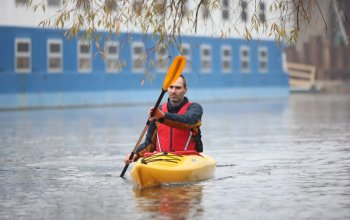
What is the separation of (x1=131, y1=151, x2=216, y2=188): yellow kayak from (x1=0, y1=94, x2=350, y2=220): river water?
0.50ft

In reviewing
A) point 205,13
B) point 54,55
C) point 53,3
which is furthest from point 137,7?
point 54,55

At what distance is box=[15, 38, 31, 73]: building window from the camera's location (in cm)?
4384

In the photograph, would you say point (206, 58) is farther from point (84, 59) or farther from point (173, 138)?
point (173, 138)

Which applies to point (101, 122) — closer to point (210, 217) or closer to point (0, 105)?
point (0, 105)

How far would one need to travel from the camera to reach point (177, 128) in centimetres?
1314

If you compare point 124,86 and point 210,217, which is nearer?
point 210,217

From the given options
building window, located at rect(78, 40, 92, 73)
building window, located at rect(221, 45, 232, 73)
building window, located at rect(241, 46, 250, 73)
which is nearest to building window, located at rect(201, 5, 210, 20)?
building window, located at rect(78, 40, 92, 73)

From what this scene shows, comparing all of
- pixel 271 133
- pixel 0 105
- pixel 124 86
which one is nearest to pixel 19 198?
pixel 271 133

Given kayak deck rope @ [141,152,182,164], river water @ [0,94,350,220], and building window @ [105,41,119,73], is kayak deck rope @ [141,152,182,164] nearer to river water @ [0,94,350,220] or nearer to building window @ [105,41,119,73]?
river water @ [0,94,350,220]

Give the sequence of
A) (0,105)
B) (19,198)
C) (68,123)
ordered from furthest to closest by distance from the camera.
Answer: (0,105) < (68,123) < (19,198)

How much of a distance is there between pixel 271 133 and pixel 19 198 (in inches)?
515

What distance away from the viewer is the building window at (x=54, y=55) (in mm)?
45562

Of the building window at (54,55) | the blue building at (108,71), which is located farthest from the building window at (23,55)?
the building window at (54,55)

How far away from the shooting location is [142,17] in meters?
15.3
